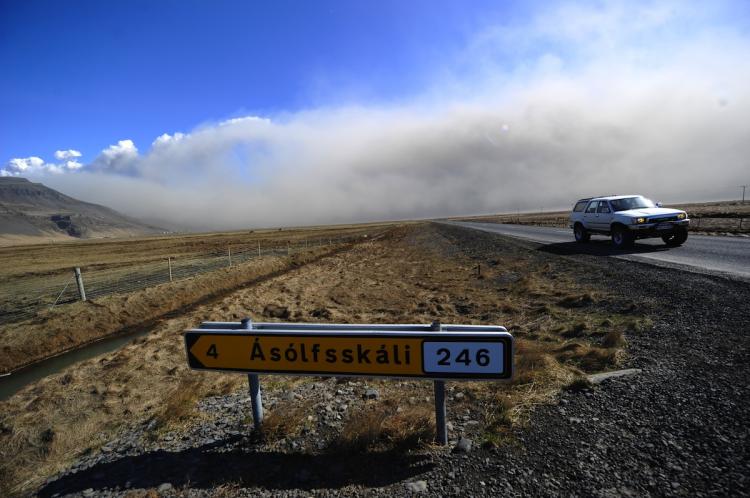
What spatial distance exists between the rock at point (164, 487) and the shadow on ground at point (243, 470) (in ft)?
0.13

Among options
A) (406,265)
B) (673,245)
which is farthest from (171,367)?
(673,245)

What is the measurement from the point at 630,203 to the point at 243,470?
19052mm

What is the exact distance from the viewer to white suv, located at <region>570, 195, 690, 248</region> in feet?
47.3

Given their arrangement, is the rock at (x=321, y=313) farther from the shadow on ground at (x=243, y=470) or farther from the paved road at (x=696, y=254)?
the paved road at (x=696, y=254)

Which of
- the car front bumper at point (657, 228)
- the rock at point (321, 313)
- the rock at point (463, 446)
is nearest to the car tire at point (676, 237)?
the car front bumper at point (657, 228)

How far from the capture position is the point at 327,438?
3.56m

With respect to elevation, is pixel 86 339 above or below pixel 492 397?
below

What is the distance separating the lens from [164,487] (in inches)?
119

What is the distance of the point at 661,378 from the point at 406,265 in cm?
1556

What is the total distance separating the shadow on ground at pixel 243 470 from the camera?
2.94 metres

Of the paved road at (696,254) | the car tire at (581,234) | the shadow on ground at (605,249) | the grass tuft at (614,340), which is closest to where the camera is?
the grass tuft at (614,340)

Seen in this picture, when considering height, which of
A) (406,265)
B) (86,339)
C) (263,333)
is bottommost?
(86,339)

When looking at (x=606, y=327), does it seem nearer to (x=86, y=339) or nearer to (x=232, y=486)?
(x=232, y=486)

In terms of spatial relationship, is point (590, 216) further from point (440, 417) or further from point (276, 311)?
point (440, 417)
